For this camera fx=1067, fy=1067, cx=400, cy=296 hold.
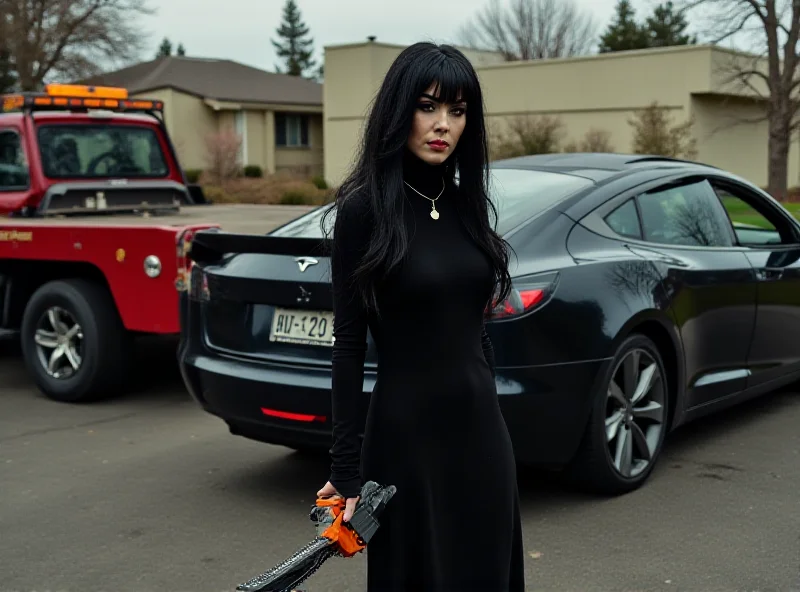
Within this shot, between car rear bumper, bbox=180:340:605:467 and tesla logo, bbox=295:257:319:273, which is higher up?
tesla logo, bbox=295:257:319:273

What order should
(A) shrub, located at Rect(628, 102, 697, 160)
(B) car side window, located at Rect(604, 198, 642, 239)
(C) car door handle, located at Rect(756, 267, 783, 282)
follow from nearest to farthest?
1. (B) car side window, located at Rect(604, 198, 642, 239)
2. (C) car door handle, located at Rect(756, 267, 783, 282)
3. (A) shrub, located at Rect(628, 102, 697, 160)

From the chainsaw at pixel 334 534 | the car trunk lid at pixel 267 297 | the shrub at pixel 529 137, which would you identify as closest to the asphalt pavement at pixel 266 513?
the chainsaw at pixel 334 534

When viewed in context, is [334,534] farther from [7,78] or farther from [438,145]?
[7,78]

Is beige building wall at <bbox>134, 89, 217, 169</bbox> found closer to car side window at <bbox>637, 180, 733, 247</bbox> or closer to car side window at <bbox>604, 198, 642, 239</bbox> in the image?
car side window at <bbox>637, 180, 733, 247</bbox>

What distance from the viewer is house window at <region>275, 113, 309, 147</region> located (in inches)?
1877

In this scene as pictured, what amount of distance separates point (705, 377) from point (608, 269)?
106 cm

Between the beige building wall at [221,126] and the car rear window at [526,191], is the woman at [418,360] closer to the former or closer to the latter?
the car rear window at [526,191]

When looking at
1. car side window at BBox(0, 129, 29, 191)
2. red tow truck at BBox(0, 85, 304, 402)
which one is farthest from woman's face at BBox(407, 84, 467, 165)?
car side window at BBox(0, 129, 29, 191)

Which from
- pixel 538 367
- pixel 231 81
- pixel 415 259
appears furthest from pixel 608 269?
pixel 231 81

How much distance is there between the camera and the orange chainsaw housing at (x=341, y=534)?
2.31m

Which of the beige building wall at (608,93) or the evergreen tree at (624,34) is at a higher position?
the evergreen tree at (624,34)

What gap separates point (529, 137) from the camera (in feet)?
109

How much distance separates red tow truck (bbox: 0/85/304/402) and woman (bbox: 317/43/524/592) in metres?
3.53

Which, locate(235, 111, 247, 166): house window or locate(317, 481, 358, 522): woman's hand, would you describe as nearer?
locate(317, 481, 358, 522): woman's hand
